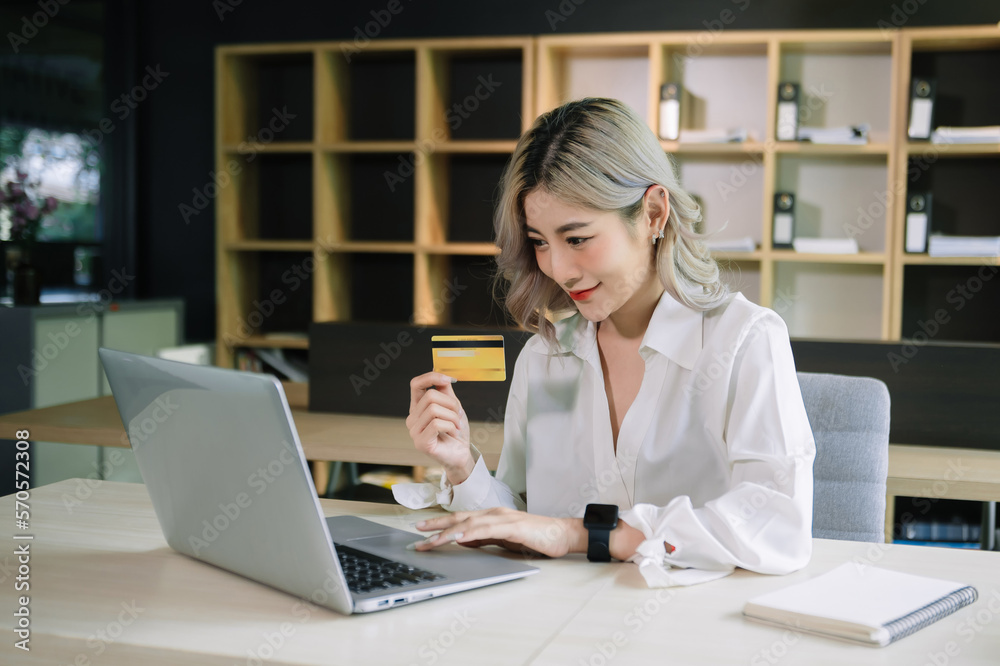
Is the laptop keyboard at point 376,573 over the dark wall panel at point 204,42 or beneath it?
beneath

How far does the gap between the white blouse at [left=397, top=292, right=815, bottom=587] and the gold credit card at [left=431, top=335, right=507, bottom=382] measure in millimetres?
205

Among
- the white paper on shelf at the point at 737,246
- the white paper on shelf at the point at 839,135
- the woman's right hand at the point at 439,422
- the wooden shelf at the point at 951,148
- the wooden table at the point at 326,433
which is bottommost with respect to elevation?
the wooden table at the point at 326,433

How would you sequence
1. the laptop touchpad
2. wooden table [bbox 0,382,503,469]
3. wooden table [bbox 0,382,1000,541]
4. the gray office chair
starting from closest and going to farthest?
the laptop touchpad, the gray office chair, wooden table [bbox 0,382,1000,541], wooden table [bbox 0,382,503,469]

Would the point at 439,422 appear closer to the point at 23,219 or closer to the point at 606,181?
the point at 606,181

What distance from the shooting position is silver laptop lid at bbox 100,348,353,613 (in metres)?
0.96

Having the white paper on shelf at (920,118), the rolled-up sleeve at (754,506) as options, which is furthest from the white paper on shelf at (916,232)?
the rolled-up sleeve at (754,506)

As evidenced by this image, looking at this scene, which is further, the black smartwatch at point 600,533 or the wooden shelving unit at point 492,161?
the wooden shelving unit at point 492,161

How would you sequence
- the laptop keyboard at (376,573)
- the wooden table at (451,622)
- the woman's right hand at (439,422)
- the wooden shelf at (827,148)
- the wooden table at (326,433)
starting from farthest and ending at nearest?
the wooden shelf at (827,148), the wooden table at (326,433), the woman's right hand at (439,422), the laptop keyboard at (376,573), the wooden table at (451,622)

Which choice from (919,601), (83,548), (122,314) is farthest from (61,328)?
(919,601)

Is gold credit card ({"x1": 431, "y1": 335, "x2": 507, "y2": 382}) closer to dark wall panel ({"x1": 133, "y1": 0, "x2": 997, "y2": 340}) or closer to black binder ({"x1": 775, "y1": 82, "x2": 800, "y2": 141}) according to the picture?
black binder ({"x1": 775, "y1": 82, "x2": 800, "y2": 141})

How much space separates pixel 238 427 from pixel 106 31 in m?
4.40

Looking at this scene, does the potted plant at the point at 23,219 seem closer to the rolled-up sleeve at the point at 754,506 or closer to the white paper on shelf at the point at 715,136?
the white paper on shelf at the point at 715,136

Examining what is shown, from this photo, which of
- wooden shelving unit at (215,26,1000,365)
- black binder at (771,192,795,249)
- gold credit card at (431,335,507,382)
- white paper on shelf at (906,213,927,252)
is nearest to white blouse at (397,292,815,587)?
gold credit card at (431,335,507,382)

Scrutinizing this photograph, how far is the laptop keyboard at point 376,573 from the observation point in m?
1.06
